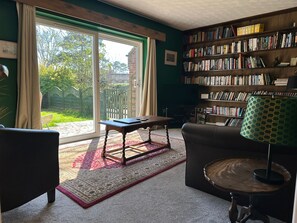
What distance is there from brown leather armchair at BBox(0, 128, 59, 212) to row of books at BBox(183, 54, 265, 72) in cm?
430

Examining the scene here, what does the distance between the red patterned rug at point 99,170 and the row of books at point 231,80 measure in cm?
226

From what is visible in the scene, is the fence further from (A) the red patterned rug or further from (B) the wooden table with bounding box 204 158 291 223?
(B) the wooden table with bounding box 204 158 291 223

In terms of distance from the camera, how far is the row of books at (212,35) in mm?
4868

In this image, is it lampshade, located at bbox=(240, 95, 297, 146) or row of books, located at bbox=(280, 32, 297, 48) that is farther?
row of books, located at bbox=(280, 32, 297, 48)

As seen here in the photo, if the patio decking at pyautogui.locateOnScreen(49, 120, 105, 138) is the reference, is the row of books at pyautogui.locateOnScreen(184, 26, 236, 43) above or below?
above

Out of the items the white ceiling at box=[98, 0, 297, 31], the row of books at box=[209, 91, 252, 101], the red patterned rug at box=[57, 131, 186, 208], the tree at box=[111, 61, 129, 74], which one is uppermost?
the white ceiling at box=[98, 0, 297, 31]

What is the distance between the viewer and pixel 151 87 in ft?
16.1

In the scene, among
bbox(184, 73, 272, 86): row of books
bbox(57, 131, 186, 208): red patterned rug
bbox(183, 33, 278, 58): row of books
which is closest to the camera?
bbox(57, 131, 186, 208): red patterned rug

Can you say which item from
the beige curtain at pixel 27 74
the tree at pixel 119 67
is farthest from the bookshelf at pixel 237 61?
the beige curtain at pixel 27 74

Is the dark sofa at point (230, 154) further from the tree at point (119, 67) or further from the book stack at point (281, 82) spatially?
the book stack at point (281, 82)

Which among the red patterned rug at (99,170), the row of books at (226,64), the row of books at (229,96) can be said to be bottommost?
the red patterned rug at (99,170)

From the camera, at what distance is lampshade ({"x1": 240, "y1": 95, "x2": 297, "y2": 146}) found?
982mm

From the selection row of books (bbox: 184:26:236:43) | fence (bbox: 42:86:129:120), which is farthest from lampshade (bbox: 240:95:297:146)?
row of books (bbox: 184:26:236:43)

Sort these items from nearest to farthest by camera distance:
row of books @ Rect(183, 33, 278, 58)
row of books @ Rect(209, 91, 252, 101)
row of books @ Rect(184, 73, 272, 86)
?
row of books @ Rect(183, 33, 278, 58), row of books @ Rect(184, 73, 272, 86), row of books @ Rect(209, 91, 252, 101)
